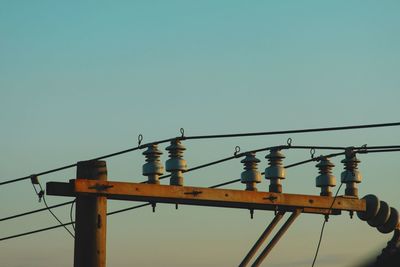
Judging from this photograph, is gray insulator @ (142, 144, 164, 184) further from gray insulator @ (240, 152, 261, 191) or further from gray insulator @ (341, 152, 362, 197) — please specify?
gray insulator @ (341, 152, 362, 197)

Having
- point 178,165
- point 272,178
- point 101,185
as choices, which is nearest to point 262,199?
point 272,178

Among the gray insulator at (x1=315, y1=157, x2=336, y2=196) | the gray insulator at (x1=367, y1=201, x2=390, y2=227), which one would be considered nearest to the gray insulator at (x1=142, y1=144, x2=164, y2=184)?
the gray insulator at (x1=315, y1=157, x2=336, y2=196)

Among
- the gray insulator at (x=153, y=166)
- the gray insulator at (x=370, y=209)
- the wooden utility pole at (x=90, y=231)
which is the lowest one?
the wooden utility pole at (x=90, y=231)

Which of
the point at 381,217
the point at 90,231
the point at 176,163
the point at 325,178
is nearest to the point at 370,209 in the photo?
the point at 381,217

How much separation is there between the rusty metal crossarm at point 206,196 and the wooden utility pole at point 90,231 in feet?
0.70

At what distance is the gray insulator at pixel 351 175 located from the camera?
56.1 feet

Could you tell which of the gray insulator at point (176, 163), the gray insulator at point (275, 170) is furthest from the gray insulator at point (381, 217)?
the gray insulator at point (176, 163)

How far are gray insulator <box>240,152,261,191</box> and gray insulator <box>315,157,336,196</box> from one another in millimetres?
1492

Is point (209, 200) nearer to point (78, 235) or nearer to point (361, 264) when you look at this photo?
point (78, 235)

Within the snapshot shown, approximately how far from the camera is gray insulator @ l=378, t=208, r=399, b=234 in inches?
682

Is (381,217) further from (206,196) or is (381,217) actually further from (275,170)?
(206,196)

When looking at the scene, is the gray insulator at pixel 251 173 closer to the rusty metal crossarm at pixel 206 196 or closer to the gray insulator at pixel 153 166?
the rusty metal crossarm at pixel 206 196

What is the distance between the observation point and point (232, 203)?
15602 millimetres

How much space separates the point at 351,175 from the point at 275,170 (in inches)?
70.8
